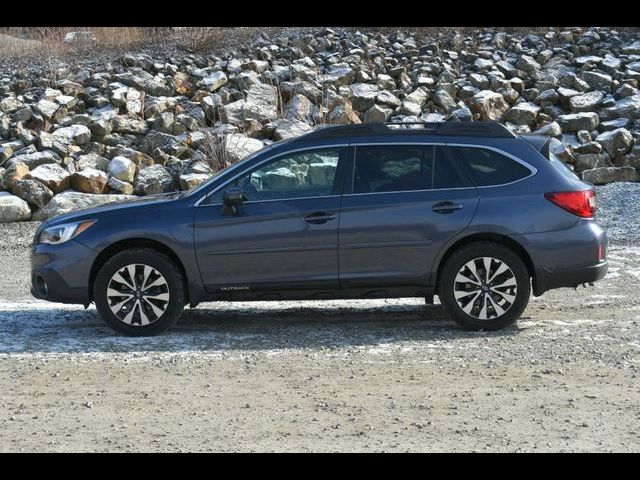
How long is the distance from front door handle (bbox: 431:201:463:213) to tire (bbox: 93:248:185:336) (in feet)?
7.29

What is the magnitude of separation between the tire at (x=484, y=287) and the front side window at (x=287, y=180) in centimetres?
125

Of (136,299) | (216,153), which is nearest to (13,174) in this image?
(216,153)

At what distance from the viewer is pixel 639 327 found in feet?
31.4

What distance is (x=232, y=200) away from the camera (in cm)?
948

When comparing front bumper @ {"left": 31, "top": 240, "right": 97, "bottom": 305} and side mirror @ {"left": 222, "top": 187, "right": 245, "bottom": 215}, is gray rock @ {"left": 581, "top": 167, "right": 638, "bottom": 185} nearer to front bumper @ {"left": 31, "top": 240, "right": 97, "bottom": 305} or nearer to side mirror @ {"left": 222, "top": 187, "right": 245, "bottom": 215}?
side mirror @ {"left": 222, "top": 187, "right": 245, "bottom": 215}

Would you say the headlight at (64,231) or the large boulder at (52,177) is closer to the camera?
the headlight at (64,231)

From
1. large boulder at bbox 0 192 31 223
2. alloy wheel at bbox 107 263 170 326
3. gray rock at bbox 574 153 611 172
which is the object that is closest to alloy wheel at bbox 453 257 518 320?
alloy wheel at bbox 107 263 170 326

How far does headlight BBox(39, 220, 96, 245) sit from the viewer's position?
31.5ft

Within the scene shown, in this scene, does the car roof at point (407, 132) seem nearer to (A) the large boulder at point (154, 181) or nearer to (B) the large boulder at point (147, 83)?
(A) the large boulder at point (154, 181)

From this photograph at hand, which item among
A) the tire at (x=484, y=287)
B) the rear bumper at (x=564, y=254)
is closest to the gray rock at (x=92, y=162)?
the tire at (x=484, y=287)

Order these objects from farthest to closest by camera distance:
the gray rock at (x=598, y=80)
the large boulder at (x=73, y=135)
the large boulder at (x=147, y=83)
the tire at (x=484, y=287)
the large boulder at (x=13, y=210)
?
the gray rock at (x=598, y=80)
the large boulder at (x=147, y=83)
the large boulder at (x=73, y=135)
the large boulder at (x=13, y=210)
the tire at (x=484, y=287)

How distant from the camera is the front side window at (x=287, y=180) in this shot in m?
9.59

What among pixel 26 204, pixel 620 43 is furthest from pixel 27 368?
pixel 620 43

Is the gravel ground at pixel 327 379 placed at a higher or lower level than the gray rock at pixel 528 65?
lower
